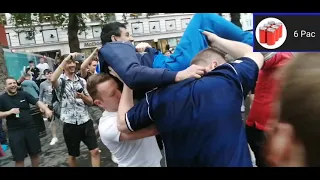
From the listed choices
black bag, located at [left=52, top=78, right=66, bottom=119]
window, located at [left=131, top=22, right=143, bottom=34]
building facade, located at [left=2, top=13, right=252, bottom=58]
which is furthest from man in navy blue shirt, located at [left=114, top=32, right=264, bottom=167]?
black bag, located at [left=52, top=78, right=66, bottom=119]

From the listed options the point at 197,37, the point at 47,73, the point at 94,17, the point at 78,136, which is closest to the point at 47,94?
the point at 47,73

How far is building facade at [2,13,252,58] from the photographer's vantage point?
944mm

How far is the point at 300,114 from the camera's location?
371mm

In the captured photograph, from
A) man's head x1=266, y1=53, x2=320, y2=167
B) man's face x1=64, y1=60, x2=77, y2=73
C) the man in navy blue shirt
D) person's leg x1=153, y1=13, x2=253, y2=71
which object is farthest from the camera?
man's face x1=64, y1=60, x2=77, y2=73

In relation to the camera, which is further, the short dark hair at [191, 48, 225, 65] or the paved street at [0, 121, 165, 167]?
the paved street at [0, 121, 165, 167]

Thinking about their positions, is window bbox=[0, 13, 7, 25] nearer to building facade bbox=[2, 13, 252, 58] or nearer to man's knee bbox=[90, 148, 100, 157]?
building facade bbox=[2, 13, 252, 58]

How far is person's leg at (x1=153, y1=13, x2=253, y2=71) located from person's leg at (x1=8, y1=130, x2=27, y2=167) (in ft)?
2.04

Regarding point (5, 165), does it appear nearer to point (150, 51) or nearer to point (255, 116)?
point (150, 51)

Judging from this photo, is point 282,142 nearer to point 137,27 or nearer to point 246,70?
point 246,70

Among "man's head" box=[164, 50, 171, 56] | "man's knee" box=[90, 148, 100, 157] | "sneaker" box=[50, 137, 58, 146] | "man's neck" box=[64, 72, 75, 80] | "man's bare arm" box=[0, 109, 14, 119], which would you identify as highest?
"man's head" box=[164, 50, 171, 56]

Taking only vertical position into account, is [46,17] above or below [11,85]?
above

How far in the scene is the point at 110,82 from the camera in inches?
32.2

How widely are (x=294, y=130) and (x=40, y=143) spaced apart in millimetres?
911

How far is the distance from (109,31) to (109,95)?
187 millimetres
